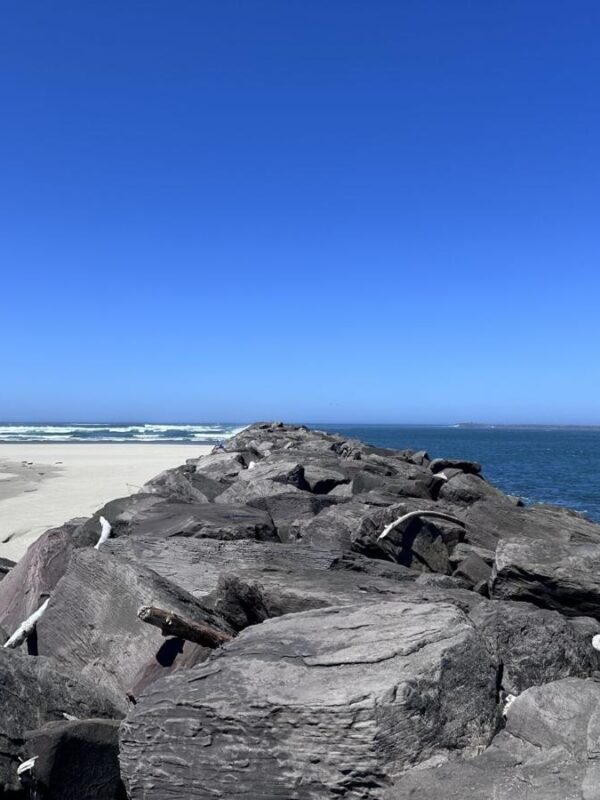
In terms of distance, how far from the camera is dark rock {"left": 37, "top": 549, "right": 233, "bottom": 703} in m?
4.31

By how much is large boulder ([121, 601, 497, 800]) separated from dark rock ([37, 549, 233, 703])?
0.67m

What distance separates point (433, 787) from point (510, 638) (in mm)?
1386

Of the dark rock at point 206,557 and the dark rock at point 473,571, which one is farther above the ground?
the dark rock at point 206,557

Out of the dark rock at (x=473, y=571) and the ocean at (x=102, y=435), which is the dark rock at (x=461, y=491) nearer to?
the dark rock at (x=473, y=571)

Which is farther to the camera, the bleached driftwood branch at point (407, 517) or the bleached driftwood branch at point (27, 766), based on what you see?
the bleached driftwood branch at point (407, 517)

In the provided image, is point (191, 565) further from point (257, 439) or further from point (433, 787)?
point (257, 439)

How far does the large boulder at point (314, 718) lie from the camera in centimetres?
315

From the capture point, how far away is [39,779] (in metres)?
3.43

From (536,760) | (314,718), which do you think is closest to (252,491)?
(314,718)

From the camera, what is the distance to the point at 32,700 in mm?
3840

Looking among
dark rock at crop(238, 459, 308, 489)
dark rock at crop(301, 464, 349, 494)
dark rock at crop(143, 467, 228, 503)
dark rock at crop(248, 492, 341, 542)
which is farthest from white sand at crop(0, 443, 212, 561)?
dark rock at crop(301, 464, 349, 494)

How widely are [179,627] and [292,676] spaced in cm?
101

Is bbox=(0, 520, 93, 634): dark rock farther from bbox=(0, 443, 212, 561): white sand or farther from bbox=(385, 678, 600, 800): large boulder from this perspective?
bbox=(0, 443, 212, 561): white sand

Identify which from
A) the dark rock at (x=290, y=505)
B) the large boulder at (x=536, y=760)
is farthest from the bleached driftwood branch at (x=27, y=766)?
the dark rock at (x=290, y=505)
